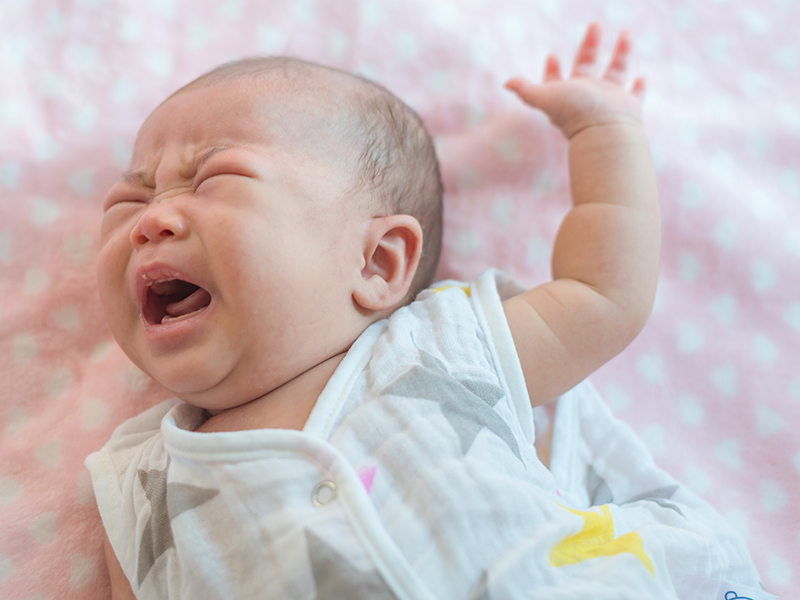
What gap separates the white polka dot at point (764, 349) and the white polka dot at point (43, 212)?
1515 millimetres

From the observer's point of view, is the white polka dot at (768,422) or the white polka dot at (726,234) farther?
the white polka dot at (726,234)

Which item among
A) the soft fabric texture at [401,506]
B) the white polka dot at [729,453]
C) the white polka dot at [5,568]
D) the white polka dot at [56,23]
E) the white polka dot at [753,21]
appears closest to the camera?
the soft fabric texture at [401,506]

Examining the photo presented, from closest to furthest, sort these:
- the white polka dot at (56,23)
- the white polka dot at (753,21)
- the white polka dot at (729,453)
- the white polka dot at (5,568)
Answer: the white polka dot at (5,568) < the white polka dot at (729,453) < the white polka dot at (56,23) < the white polka dot at (753,21)

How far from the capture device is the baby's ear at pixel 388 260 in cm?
108

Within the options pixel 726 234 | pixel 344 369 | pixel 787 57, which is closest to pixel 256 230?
pixel 344 369

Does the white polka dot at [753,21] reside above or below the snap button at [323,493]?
above

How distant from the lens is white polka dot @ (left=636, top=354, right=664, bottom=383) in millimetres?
1358

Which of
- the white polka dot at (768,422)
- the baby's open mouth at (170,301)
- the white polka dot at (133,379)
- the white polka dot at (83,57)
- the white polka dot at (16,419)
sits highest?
the white polka dot at (83,57)

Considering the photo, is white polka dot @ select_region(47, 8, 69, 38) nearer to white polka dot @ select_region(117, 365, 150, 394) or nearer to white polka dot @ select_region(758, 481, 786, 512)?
white polka dot @ select_region(117, 365, 150, 394)

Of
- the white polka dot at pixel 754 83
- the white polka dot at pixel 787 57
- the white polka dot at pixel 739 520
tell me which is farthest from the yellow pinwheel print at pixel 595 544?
the white polka dot at pixel 787 57

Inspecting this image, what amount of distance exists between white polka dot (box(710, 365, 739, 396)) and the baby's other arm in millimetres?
289

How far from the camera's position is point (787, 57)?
1.58m

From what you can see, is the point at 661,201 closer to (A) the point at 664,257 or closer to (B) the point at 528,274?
(A) the point at 664,257

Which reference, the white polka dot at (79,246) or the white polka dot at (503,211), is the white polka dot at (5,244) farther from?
the white polka dot at (503,211)
